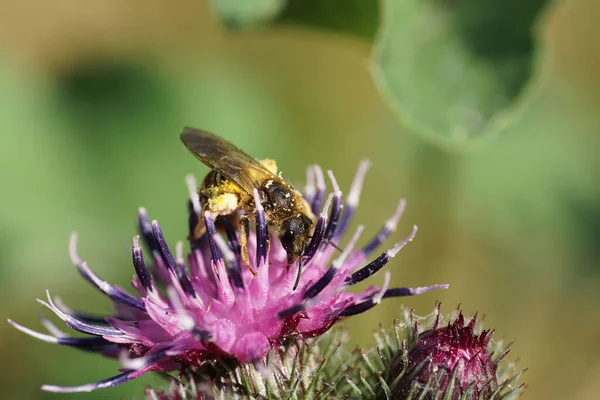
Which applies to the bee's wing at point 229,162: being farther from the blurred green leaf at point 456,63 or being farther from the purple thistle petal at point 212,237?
the blurred green leaf at point 456,63

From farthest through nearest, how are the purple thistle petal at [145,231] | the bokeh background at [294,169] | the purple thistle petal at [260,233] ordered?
the bokeh background at [294,169]
the purple thistle petal at [145,231]
the purple thistle petal at [260,233]

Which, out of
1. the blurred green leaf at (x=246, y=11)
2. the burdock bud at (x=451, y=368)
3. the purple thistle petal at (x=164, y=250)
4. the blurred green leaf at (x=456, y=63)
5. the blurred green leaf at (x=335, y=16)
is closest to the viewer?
the burdock bud at (x=451, y=368)

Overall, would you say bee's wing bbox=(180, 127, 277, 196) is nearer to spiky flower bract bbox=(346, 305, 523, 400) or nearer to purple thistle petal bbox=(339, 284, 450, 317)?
purple thistle petal bbox=(339, 284, 450, 317)

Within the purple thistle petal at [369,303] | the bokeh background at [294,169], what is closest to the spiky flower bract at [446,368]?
the purple thistle petal at [369,303]

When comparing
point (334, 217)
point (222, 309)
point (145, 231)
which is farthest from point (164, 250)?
point (334, 217)

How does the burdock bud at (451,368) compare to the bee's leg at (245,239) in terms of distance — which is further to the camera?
the bee's leg at (245,239)

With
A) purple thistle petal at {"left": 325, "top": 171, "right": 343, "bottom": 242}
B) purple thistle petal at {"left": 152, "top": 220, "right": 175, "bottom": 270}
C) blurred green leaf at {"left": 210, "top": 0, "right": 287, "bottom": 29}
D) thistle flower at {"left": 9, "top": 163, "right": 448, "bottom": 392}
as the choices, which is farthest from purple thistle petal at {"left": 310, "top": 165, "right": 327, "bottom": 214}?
blurred green leaf at {"left": 210, "top": 0, "right": 287, "bottom": 29}

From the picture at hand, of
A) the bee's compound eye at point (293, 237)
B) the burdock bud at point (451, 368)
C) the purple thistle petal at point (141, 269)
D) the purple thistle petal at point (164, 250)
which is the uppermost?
→ the bee's compound eye at point (293, 237)
